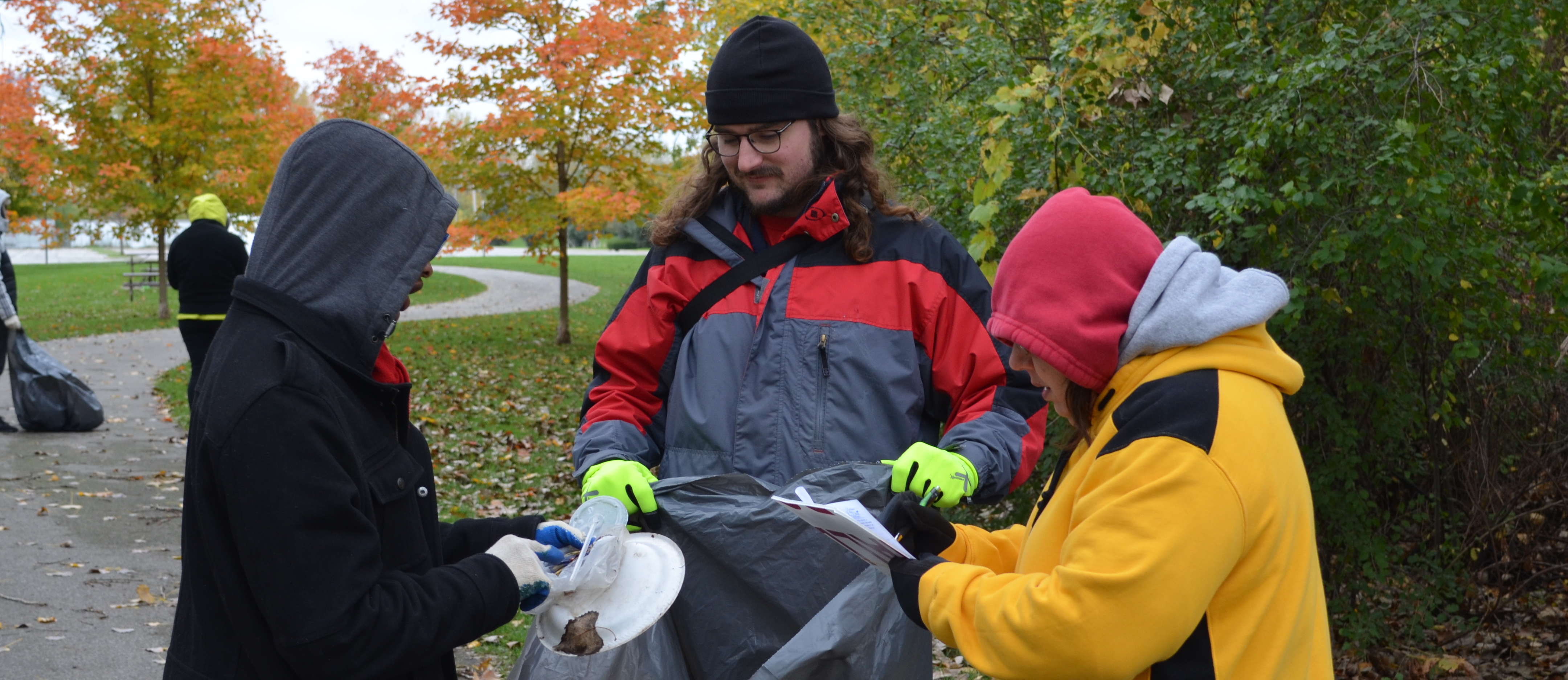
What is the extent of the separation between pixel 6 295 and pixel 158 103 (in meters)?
9.01

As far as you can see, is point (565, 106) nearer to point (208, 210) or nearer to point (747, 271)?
point (208, 210)

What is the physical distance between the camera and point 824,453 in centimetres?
242

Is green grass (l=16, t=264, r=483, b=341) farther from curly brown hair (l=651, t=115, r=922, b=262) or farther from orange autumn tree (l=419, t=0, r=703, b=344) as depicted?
curly brown hair (l=651, t=115, r=922, b=262)

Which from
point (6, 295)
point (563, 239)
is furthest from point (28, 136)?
point (6, 295)

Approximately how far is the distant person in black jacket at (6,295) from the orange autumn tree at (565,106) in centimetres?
531

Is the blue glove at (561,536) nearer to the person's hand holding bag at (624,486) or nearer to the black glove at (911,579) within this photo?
the person's hand holding bag at (624,486)

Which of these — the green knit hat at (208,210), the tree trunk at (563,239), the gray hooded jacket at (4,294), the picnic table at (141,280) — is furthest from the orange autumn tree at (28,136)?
the green knit hat at (208,210)

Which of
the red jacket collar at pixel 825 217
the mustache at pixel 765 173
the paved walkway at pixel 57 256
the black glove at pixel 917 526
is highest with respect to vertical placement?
the mustache at pixel 765 173

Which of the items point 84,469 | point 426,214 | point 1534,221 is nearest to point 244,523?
point 426,214

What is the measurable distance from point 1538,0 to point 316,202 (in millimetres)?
3263

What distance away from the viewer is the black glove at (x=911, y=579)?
5.91 feet

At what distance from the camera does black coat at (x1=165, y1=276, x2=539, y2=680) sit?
1546 millimetres

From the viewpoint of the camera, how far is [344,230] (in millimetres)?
1743

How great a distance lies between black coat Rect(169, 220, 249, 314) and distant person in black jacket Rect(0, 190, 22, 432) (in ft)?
3.50
